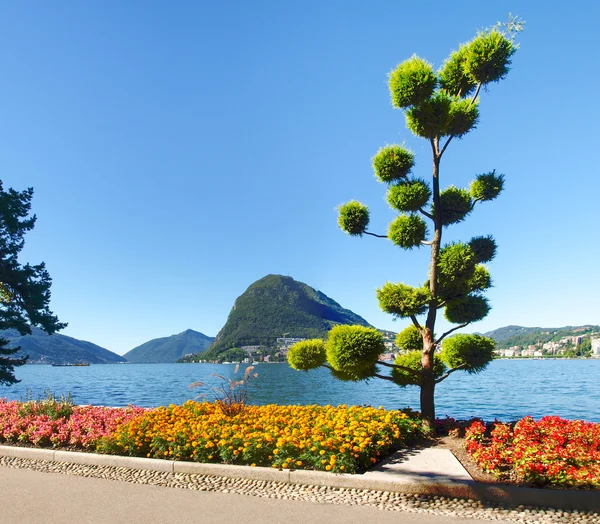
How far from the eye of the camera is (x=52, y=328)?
880 inches

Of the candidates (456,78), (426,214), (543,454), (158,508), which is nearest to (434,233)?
(426,214)

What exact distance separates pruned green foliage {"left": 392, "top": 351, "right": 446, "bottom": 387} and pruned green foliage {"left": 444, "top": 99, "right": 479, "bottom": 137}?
5.73m

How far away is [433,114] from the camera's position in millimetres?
10133

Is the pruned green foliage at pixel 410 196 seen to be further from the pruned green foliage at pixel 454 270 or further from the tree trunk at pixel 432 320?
the pruned green foliage at pixel 454 270

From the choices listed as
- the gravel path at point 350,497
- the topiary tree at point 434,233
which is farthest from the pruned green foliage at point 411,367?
the gravel path at point 350,497

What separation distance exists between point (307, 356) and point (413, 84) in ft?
22.7

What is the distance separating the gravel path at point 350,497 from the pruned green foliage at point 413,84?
838cm

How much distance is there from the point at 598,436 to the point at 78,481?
880 centimetres

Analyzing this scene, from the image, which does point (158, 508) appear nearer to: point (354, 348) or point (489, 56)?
point (354, 348)

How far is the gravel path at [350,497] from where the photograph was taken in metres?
5.23

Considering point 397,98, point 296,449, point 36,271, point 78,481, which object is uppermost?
point 397,98

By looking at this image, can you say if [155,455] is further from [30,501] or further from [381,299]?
[381,299]

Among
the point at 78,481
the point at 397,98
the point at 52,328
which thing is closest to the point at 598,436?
the point at 397,98

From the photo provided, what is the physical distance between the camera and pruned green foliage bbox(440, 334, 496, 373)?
34.8 ft
